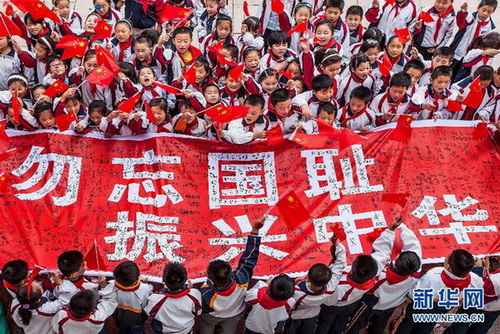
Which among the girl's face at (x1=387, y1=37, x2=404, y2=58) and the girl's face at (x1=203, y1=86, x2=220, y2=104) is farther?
the girl's face at (x1=387, y1=37, x2=404, y2=58)

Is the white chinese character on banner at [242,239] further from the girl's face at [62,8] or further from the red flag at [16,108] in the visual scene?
the girl's face at [62,8]

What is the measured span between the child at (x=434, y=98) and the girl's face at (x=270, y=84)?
5.13 ft

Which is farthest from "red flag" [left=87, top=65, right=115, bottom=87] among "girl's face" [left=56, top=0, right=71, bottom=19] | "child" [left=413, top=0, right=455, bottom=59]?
"child" [left=413, top=0, right=455, bottom=59]

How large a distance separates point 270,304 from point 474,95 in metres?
3.54

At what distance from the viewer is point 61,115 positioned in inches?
227

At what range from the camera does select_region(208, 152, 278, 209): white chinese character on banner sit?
5.54m

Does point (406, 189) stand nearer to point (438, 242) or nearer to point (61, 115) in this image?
point (438, 242)

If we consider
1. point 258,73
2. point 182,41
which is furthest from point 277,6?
point 182,41

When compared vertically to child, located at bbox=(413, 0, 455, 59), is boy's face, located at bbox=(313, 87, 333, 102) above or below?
below

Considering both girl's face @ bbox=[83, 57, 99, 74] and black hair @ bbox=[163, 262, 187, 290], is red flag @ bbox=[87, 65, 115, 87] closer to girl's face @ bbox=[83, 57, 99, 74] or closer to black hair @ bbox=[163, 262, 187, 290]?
girl's face @ bbox=[83, 57, 99, 74]

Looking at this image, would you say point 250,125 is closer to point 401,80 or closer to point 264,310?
point 401,80

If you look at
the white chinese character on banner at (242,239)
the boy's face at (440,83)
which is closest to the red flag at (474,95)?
the boy's face at (440,83)

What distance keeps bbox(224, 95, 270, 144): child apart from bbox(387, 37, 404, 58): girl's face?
2.02 metres

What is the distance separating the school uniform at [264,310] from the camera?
4469 millimetres
